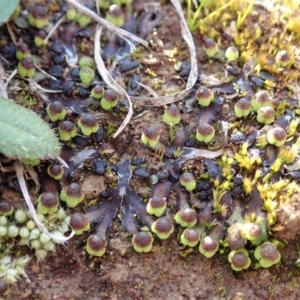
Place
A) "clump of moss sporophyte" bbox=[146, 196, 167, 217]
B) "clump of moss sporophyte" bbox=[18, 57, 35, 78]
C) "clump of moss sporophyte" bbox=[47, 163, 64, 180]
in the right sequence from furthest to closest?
1. "clump of moss sporophyte" bbox=[18, 57, 35, 78]
2. "clump of moss sporophyte" bbox=[47, 163, 64, 180]
3. "clump of moss sporophyte" bbox=[146, 196, 167, 217]

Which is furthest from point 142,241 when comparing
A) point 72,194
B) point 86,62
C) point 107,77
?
point 86,62

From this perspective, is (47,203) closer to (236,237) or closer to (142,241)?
(142,241)

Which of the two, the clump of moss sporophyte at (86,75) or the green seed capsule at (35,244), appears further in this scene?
the clump of moss sporophyte at (86,75)

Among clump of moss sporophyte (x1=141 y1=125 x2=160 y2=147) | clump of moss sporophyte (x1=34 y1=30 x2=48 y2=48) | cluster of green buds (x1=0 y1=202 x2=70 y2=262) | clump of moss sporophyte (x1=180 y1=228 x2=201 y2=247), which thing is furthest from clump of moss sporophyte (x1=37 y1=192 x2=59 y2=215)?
clump of moss sporophyte (x1=34 y1=30 x2=48 y2=48)

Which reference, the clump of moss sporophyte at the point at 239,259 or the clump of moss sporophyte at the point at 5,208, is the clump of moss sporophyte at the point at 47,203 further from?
the clump of moss sporophyte at the point at 239,259

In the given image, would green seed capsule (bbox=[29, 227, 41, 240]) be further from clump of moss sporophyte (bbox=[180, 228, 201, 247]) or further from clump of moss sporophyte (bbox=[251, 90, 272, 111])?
clump of moss sporophyte (bbox=[251, 90, 272, 111])

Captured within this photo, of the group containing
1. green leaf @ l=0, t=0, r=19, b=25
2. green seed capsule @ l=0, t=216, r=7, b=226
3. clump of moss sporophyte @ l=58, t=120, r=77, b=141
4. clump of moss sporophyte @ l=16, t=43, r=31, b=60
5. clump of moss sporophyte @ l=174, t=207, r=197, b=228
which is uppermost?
green leaf @ l=0, t=0, r=19, b=25

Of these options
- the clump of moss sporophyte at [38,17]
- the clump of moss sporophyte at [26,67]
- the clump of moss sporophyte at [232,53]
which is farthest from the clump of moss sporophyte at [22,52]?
the clump of moss sporophyte at [232,53]
